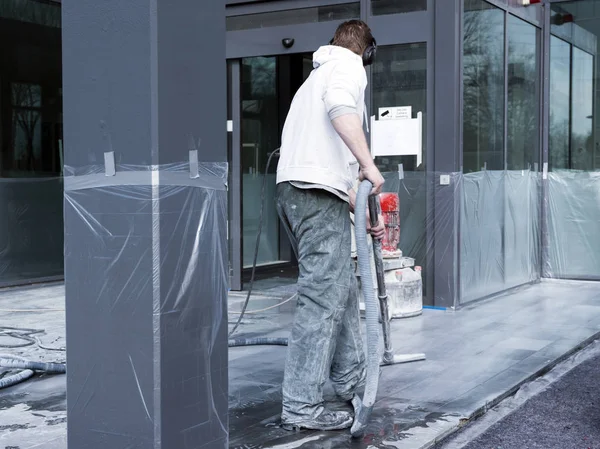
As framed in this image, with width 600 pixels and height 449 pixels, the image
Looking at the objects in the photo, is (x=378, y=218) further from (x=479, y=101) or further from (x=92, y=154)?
(x=479, y=101)

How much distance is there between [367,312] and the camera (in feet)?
12.3

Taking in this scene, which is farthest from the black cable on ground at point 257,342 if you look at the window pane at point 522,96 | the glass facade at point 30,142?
the glass facade at point 30,142

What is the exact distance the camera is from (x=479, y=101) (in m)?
8.17

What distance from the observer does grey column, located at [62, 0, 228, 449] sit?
2.82 meters

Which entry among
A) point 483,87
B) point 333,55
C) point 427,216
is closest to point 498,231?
point 427,216

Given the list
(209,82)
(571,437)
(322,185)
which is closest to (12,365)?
(322,185)

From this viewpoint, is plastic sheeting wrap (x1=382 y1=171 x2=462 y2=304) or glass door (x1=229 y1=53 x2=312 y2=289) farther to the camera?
glass door (x1=229 y1=53 x2=312 y2=289)

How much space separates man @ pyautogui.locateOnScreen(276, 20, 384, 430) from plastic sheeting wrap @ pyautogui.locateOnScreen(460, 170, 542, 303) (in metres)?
4.07

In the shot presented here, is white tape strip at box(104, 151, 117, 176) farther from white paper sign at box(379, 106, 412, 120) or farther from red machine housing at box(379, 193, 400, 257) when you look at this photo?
white paper sign at box(379, 106, 412, 120)

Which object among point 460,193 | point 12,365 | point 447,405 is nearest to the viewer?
point 447,405

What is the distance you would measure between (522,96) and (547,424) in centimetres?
595

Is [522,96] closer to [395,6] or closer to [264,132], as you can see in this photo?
[395,6]

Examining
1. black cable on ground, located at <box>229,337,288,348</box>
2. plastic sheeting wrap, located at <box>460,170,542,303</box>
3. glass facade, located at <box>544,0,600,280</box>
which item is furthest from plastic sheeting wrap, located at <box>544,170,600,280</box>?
black cable on ground, located at <box>229,337,288,348</box>

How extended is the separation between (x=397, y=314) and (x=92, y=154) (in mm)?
4662
